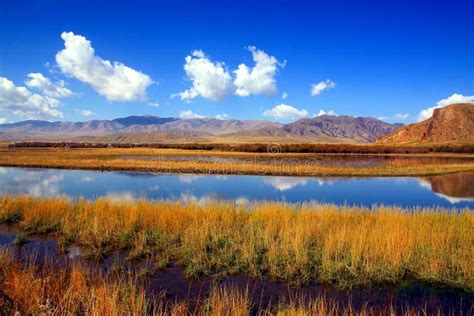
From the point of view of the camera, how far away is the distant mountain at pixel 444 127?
116 meters

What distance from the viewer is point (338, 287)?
24.9ft

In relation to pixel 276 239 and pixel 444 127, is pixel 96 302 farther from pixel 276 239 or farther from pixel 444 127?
pixel 444 127

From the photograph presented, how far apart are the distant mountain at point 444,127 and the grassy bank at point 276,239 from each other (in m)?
117

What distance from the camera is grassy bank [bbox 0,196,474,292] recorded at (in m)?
8.16

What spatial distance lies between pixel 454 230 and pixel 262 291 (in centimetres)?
762

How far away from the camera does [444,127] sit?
396ft

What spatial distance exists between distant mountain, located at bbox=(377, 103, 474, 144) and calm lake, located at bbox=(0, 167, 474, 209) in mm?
95844

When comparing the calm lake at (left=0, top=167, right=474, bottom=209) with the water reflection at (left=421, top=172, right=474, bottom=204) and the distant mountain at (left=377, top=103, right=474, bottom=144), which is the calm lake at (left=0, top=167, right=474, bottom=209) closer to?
the water reflection at (left=421, top=172, right=474, bottom=204)

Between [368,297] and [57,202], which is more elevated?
[57,202]

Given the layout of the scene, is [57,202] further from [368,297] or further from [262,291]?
[368,297]

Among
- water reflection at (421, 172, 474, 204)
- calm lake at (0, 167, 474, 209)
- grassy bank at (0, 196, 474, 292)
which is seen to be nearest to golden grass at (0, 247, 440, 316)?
grassy bank at (0, 196, 474, 292)

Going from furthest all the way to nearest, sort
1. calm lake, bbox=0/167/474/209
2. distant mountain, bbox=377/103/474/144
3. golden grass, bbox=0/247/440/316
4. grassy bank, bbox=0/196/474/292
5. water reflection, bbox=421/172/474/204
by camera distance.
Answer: distant mountain, bbox=377/103/474/144 < water reflection, bbox=421/172/474/204 < calm lake, bbox=0/167/474/209 < grassy bank, bbox=0/196/474/292 < golden grass, bbox=0/247/440/316

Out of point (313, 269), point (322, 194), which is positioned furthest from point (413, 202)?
point (313, 269)

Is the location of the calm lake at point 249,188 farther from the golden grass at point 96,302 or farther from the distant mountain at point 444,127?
the distant mountain at point 444,127
